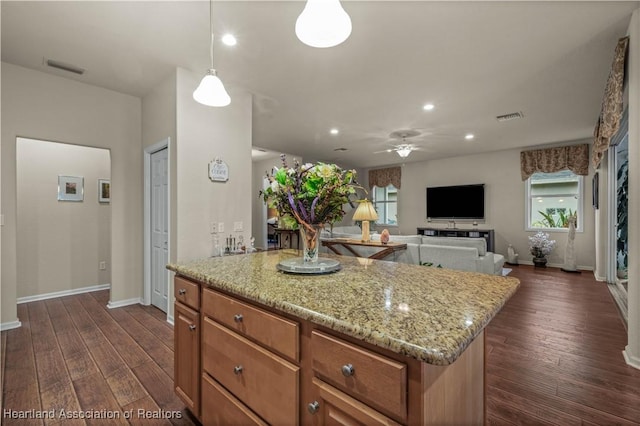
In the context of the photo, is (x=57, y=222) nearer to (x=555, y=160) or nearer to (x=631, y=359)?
(x=631, y=359)

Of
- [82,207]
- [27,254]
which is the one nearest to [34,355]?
[27,254]

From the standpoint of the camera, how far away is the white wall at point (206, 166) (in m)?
3.04

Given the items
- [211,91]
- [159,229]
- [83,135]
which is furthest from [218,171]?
[83,135]

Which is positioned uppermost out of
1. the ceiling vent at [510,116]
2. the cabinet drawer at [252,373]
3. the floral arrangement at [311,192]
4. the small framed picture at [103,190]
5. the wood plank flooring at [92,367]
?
the ceiling vent at [510,116]

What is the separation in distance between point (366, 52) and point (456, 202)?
5857mm

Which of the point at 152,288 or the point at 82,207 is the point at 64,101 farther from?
the point at 152,288

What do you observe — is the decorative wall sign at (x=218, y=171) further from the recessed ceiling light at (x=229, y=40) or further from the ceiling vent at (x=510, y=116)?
the ceiling vent at (x=510, y=116)

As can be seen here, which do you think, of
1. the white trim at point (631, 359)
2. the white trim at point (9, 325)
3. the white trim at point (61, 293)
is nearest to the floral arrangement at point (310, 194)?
the white trim at point (631, 359)

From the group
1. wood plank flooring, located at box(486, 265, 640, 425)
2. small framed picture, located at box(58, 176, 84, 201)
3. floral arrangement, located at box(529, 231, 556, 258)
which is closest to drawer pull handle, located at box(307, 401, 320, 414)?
wood plank flooring, located at box(486, 265, 640, 425)

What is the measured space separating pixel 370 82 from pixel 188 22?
1.94m

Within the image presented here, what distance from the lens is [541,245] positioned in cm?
616

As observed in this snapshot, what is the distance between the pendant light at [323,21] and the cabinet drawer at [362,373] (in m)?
1.24

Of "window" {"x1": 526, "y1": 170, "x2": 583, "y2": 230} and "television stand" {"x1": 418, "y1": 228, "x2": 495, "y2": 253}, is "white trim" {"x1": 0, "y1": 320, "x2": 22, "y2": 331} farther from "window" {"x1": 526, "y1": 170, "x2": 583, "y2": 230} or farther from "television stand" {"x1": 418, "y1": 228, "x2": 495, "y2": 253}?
"window" {"x1": 526, "y1": 170, "x2": 583, "y2": 230}

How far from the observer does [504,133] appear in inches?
214
